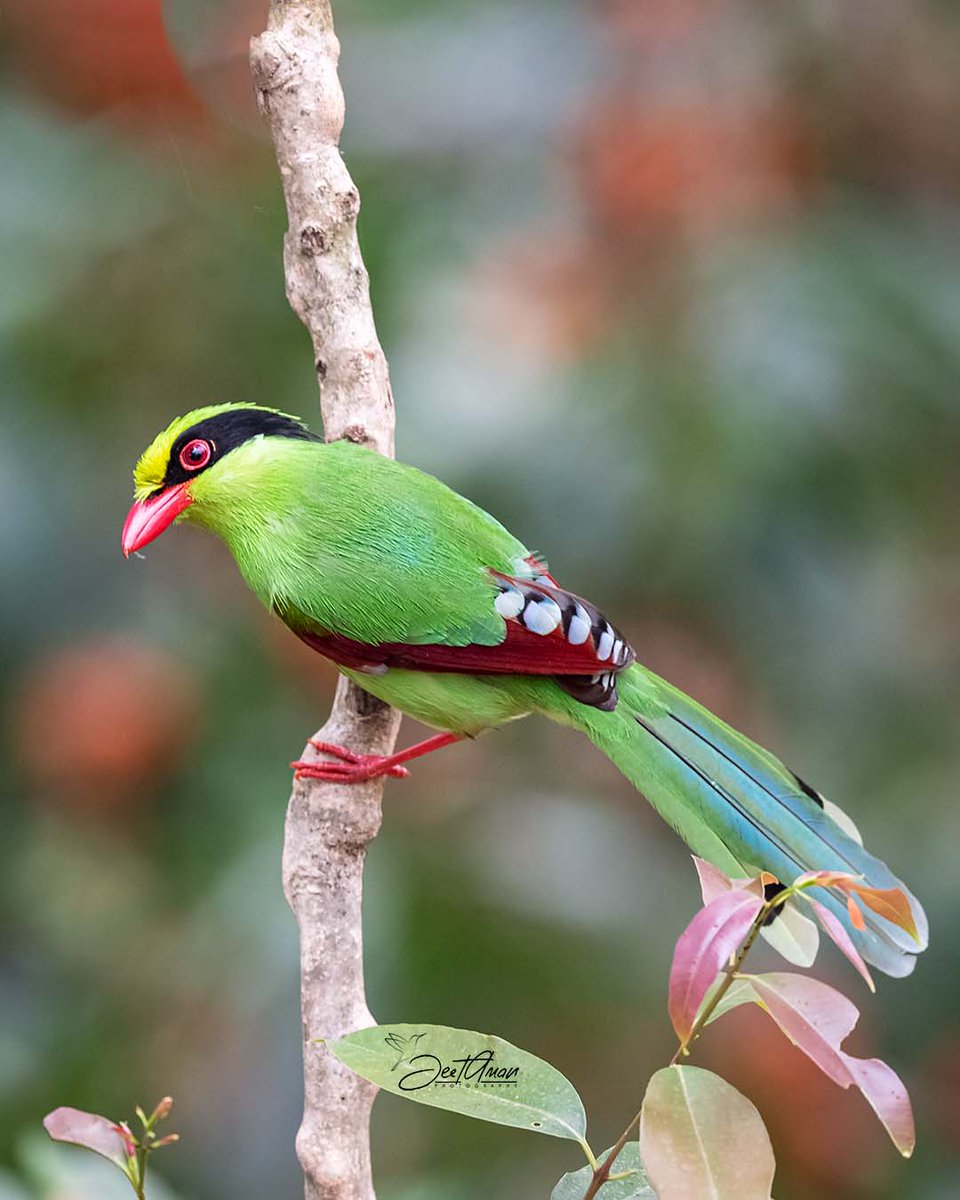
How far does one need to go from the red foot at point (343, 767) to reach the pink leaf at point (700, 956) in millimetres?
909

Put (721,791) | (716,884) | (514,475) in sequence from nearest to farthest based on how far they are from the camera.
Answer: (716,884)
(721,791)
(514,475)

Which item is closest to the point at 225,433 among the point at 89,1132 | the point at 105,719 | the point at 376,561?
the point at 376,561

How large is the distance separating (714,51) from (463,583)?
2.40m

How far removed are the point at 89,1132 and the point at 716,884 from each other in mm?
598

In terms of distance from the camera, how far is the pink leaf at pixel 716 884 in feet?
3.76

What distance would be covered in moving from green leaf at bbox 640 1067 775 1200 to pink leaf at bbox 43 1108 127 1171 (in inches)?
19.4

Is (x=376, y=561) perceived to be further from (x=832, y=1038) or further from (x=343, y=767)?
(x=832, y=1038)

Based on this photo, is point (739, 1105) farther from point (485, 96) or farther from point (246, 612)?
point (485, 96)

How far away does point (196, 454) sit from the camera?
6.62 feet

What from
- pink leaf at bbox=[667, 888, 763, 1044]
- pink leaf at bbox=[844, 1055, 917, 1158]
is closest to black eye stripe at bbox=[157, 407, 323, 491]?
pink leaf at bbox=[667, 888, 763, 1044]

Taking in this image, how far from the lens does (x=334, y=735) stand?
83.9 inches

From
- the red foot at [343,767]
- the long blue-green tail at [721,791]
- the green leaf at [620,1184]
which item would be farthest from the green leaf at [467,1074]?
the red foot at [343,767]

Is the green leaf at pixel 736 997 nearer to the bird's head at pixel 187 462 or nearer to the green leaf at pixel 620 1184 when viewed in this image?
the green leaf at pixel 620 1184

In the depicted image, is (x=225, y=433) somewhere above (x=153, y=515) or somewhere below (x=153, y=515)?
above
